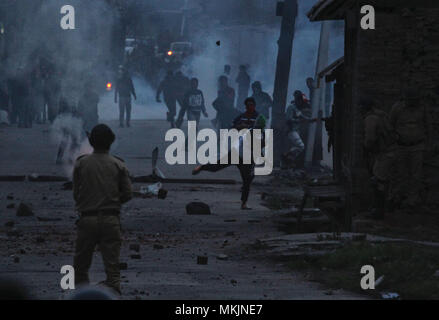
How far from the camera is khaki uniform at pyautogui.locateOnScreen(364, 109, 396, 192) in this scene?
1395 centimetres

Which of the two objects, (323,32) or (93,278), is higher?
(323,32)

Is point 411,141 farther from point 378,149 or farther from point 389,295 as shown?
point 389,295

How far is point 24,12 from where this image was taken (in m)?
39.4

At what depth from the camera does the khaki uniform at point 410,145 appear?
14.1 m

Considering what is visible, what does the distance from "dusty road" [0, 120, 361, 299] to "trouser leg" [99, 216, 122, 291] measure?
1.18ft

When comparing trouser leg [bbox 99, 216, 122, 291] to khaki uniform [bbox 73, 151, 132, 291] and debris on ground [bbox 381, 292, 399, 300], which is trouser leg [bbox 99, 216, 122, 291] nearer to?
khaki uniform [bbox 73, 151, 132, 291]

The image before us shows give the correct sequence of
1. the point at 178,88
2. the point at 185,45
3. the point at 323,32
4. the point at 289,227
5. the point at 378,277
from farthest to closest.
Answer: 1. the point at 185,45
2. the point at 178,88
3. the point at 323,32
4. the point at 289,227
5. the point at 378,277

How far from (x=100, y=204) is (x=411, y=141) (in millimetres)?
7099

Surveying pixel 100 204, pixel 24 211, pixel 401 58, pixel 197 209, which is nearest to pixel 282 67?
pixel 197 209

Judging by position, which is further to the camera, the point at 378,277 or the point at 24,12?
the point at 24,12

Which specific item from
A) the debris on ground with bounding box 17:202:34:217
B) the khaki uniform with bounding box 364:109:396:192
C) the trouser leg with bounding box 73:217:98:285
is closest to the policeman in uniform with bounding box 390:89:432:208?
the khaki uniform with bounding box 364:109:396:192

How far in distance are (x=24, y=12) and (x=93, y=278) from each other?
31.2m

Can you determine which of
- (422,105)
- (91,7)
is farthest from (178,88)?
(422,105)
